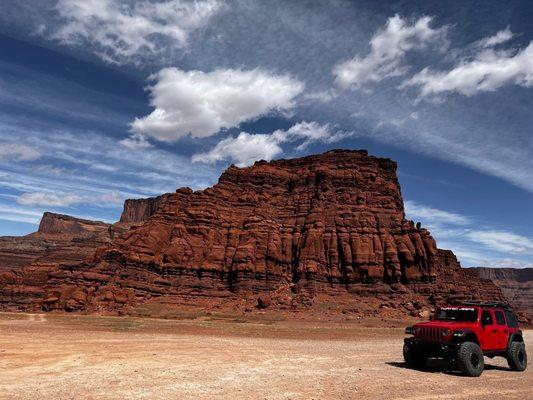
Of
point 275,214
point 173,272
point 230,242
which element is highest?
point 275,214

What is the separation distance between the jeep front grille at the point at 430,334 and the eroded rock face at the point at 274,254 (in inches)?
2220

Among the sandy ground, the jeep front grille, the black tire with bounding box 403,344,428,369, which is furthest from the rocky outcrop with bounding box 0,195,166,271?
the jeep front grille

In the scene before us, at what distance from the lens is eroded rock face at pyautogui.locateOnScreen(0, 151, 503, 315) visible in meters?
71.6

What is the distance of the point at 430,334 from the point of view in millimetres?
14258

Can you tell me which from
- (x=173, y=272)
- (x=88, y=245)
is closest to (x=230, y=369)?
(x=173, y=272)

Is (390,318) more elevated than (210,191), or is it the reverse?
(210,191)

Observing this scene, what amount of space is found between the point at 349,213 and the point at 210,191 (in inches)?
1171

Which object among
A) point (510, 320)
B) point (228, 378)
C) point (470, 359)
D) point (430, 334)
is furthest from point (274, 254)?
point (228, 378)

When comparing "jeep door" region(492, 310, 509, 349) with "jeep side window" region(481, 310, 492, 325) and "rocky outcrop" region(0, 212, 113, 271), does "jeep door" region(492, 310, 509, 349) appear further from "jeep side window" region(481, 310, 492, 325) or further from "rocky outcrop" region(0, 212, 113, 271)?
"rocky outcrop" region(0, 212, 113, 271)

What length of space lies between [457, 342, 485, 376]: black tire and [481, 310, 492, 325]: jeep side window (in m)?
1.30

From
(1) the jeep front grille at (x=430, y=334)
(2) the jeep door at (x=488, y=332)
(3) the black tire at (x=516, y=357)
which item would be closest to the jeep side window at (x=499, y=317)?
(2) the jeep door at (x=488, y=332)

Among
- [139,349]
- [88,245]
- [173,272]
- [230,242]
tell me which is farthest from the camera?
[88,245]

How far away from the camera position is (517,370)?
51.1 ft

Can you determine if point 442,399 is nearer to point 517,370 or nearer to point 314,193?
point 517,370
